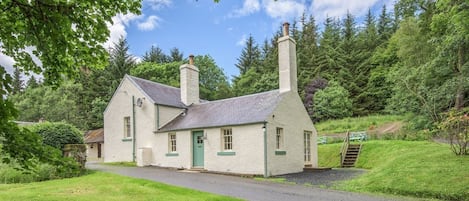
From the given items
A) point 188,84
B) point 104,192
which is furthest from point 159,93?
point 104,192

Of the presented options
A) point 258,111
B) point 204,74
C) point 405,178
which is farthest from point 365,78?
point 405,178

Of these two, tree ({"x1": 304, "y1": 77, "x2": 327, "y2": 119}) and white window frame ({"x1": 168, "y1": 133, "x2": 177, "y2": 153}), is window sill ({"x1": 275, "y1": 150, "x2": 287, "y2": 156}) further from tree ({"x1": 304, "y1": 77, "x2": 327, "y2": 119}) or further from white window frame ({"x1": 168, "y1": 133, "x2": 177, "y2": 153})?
tree ({"x1": 304, "y1": 77, "x2": 327, "y2": 119})

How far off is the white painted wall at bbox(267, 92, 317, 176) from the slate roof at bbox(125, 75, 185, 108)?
719cm

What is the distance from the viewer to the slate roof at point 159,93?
20078mm

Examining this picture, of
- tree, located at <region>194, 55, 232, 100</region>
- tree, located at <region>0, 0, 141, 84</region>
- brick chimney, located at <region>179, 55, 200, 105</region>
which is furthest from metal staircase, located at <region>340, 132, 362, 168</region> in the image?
tree, located at <region>194, 55, 232, 100</region>

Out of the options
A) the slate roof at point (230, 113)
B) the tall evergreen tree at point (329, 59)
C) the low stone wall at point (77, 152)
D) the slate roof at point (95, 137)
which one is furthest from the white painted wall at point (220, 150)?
the tall evergreen tree at point (329, 59)

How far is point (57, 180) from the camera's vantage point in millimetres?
12297

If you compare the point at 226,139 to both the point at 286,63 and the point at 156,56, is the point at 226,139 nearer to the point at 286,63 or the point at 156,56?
the point at 286,63

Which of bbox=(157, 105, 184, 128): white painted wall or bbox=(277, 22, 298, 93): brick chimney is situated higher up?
bbox=(277, 22, 298, 93): brick chimney

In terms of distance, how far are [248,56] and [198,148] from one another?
3955 cm

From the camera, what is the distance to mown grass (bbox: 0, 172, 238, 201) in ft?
28.1

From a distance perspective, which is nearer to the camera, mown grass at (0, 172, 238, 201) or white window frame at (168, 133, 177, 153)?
mown grass at (0, 172, 238, 201)

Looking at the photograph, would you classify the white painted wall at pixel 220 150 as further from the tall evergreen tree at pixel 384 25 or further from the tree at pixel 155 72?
the tall evergreen tree at pixel 384 25

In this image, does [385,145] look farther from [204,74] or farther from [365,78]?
[204,74]
